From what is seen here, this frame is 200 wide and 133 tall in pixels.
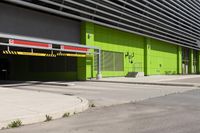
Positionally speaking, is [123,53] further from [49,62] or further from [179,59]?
[179,59]

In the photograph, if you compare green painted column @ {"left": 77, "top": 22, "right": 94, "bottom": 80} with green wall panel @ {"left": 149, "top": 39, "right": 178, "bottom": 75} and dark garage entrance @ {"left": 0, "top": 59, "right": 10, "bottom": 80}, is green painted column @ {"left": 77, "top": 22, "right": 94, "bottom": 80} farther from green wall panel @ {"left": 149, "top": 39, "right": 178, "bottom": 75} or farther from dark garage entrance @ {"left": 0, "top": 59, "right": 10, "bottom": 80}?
green wall panel @ {"left": 149, "top": 39, "right": 178, "bottom": 75}

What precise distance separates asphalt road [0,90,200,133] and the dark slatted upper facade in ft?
57.1

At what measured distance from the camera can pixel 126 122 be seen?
371 inches

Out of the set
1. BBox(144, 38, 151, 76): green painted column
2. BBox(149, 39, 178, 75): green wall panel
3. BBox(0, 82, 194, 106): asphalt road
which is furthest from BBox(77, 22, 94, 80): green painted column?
BBox(149, 39, 178, 75): green wall panel

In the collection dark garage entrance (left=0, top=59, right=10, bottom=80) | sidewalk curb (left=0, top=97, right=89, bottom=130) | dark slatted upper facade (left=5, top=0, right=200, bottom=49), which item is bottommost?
sidewalk curb (left=0, top=97, right=89, bottom=130)

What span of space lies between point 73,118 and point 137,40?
38.2 m

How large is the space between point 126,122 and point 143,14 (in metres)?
37.8

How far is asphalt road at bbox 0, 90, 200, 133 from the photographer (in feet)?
27.4

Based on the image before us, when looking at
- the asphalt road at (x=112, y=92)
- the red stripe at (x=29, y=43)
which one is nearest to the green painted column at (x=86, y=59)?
the red stripe at (x=29, y=43)

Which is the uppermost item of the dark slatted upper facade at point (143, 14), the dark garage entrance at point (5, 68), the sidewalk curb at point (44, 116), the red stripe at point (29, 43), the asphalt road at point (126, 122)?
the dark slatted upper facade at point (143, 14)

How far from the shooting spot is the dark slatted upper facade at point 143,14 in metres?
32.2

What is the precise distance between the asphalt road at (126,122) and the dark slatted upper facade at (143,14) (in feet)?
57.1

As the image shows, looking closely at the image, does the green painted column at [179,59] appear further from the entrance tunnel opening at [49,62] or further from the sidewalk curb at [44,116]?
the sidewalk curb at [44,116]

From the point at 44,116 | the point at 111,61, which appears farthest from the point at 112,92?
the point at 111,61
